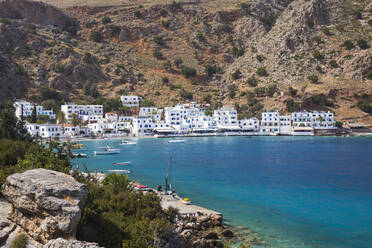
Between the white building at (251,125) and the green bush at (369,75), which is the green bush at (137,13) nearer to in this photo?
the white building at (251,125)

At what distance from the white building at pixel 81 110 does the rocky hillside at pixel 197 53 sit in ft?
20.7

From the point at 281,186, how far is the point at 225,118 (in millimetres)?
64695

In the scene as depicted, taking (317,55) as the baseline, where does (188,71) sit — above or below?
below

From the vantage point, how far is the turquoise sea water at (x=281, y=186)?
2286 centimetres

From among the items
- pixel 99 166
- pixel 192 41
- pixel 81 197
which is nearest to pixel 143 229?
pixel 81 197

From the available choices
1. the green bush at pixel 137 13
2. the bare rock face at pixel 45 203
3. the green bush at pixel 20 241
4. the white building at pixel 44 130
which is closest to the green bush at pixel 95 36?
the green bush at pixel 137 13

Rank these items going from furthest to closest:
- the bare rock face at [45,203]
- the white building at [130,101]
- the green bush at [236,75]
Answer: the green bush at [236,75], the white building at [130,101], the bare rock face at [45,203]

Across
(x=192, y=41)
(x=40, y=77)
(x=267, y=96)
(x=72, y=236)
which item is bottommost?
(x=72, y=236)

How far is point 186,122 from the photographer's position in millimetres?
98875

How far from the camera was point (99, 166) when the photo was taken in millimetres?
48094

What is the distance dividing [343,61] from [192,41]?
51412mm

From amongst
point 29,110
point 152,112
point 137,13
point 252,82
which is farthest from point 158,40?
Answer: point 29,110

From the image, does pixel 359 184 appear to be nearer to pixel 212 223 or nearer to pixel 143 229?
pixel 212 223

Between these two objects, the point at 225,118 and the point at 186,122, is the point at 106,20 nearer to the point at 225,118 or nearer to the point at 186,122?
the point at 186,122
